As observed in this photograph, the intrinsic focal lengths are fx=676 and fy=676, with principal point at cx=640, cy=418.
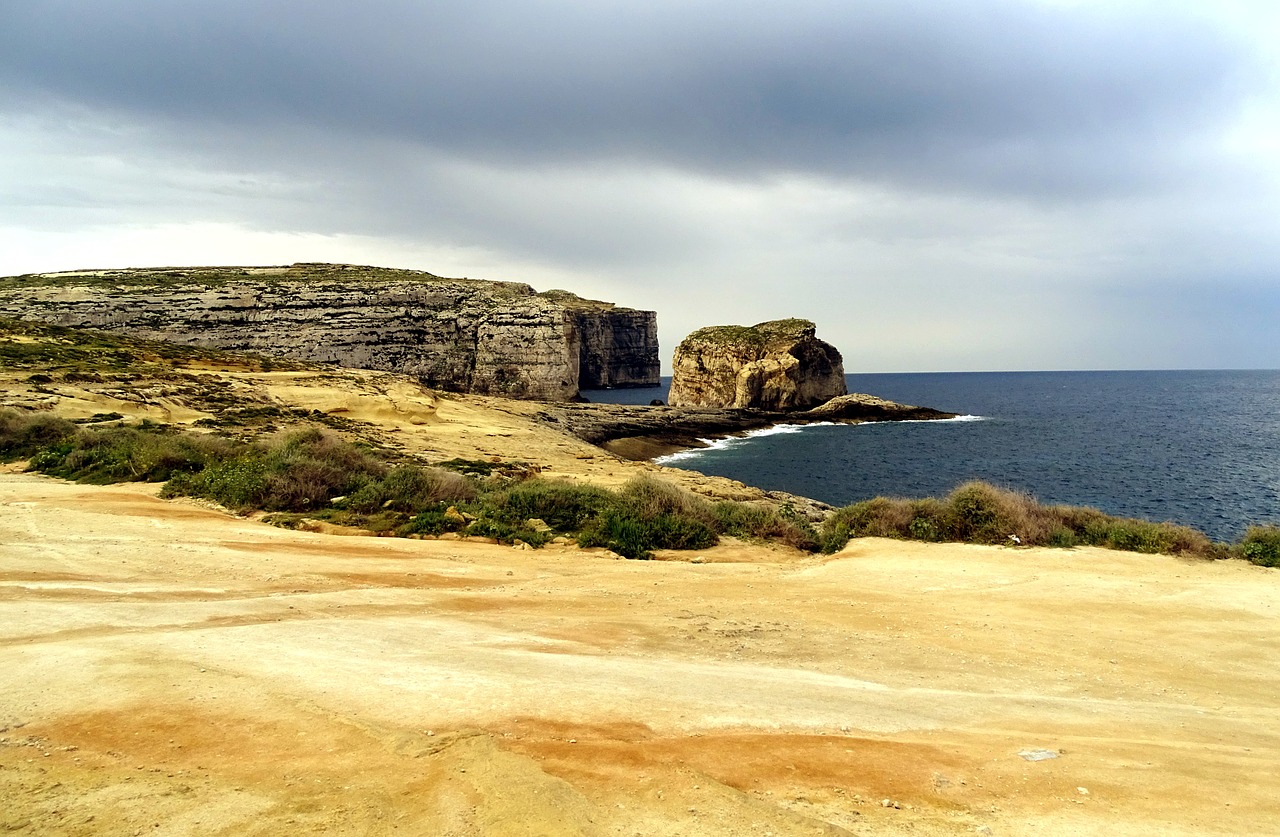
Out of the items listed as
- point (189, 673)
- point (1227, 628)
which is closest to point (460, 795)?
point (189, 673)

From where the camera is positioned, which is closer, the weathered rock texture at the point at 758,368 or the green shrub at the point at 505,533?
the green shrub at the point at 505,533

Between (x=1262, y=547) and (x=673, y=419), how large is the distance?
2187 inches

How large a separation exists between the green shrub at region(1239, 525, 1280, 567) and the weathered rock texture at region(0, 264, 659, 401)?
61.8 metres

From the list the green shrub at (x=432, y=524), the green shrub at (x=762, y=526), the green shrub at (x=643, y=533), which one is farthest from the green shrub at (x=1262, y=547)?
the green shrub at (x=432, y=524)

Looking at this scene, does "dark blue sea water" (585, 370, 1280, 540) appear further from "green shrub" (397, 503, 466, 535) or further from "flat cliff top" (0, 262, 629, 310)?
"flat cliff top" (0, 262, 629, 310)

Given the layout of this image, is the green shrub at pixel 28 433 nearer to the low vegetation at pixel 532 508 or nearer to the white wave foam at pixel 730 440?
the low vegetation at pixel 532 508

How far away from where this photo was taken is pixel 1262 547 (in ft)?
47.8

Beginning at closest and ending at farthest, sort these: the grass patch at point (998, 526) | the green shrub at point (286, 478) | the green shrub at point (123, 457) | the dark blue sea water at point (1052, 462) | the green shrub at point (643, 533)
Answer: the green shrub at point (643, 533) → the grass patch at point (998, 526) → the green shrub at point (286, 478) → the green shrub at point (123, 457) → the dark blue sea water at point (1052, 462)

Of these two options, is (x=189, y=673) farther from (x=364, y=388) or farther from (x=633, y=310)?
(x=633, y=310)

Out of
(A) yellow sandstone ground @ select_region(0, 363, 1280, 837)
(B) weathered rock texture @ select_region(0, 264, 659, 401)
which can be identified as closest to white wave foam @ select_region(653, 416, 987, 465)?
(B) weathered rock texture @ select_region(0, 264, 659, 401)

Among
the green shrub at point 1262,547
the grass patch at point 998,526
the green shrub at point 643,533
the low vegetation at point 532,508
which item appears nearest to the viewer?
the green shrub at point 1262,547

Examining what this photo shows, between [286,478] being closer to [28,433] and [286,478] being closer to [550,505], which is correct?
[550,505]

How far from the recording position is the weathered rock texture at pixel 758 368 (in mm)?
86125

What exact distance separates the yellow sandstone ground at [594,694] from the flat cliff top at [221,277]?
61699 millimetres
